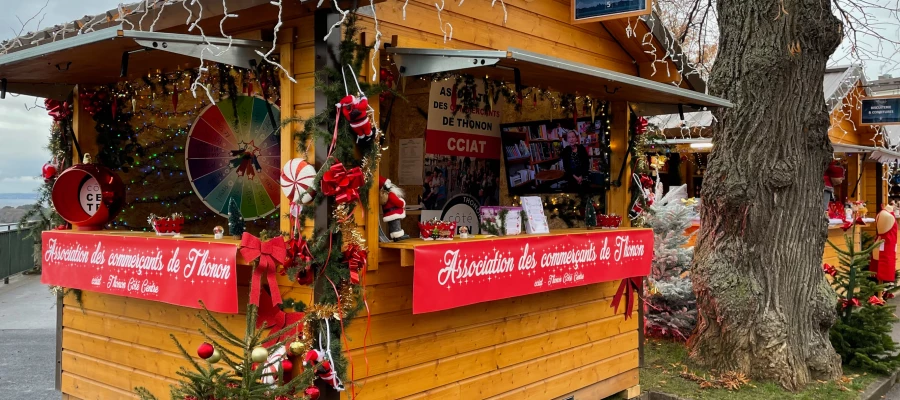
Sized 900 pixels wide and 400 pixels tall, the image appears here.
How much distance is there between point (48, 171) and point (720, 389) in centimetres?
683

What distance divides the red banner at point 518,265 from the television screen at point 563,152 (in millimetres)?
995

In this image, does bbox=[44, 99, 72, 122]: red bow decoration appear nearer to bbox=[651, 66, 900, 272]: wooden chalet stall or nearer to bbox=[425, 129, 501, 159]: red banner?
bbox=[425, 129, 501, 159]: red banner

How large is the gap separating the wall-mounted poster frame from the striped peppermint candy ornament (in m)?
3.11

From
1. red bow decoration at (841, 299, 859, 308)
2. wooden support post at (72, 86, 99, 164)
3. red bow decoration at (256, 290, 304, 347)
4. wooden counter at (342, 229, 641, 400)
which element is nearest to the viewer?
red bow decoration at (256, 290, 304, 347)

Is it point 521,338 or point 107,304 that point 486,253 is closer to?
point 521,338

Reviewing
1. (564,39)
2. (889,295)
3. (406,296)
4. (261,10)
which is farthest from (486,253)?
(889,295)

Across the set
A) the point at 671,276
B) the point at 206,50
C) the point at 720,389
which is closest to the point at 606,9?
the point at 206,50

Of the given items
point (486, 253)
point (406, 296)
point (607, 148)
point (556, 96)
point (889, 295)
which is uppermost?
point (556, 96)

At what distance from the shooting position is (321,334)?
171 inches

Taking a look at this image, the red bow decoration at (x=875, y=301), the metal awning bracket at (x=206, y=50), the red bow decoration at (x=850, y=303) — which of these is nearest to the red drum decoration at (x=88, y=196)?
the metal awning bracket at (x=206, y=50)

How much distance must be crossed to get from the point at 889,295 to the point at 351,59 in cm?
861

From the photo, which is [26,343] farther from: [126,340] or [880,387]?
[880,387]

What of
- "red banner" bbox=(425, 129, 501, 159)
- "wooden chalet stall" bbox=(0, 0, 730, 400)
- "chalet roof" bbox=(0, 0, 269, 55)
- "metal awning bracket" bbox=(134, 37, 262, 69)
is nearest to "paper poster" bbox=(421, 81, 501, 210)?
"red banner" bbox=(425, 129, 501, 159)

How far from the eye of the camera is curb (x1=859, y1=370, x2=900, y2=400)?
765 centimetres
